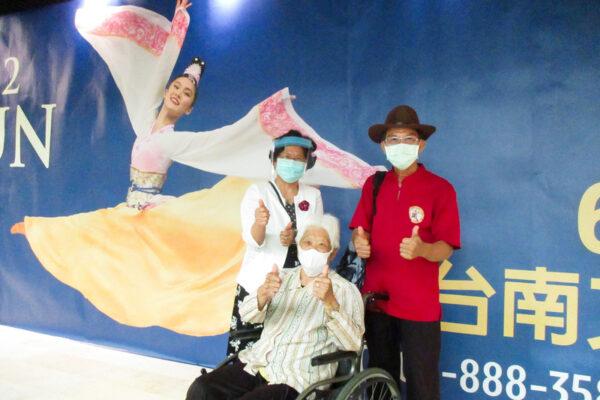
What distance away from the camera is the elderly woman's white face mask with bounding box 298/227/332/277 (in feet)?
6.92

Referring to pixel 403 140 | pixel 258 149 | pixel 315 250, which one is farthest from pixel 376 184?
pixel 258 149

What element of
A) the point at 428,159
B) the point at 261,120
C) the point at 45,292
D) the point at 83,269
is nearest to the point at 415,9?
the point at 428,159

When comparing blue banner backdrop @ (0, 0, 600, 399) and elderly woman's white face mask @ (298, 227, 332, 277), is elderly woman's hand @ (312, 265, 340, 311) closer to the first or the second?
elderly woman's white face mask @ (298, 227, 332, 277)

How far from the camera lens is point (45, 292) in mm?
4566

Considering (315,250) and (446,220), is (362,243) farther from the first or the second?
(446,220)

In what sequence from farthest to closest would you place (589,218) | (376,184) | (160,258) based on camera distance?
(160,258)
(589,218)
(376,184)

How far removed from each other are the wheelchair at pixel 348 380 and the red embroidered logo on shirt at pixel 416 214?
1.09 feet

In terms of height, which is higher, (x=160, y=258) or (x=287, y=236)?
(x=287, y=236)

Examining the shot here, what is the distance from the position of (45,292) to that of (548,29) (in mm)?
4162

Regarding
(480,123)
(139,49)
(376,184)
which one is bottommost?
(376,184)

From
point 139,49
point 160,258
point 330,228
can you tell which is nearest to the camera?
point 330,228

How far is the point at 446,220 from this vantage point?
7.14ft

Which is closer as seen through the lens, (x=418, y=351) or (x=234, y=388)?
(x=234, y=388)

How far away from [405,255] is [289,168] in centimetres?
73
